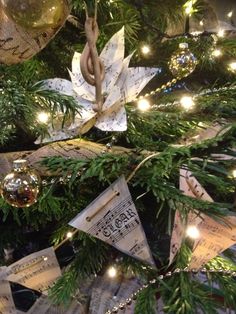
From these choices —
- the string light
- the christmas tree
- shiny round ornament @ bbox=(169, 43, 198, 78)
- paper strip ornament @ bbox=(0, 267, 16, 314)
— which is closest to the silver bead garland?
the christmas tree

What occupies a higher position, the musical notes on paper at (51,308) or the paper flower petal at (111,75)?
the paper flower petal at (111,75)

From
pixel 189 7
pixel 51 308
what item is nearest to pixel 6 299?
pixel 51 308

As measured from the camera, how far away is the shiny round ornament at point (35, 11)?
1.44 feet

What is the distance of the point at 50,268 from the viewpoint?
1.69 ft

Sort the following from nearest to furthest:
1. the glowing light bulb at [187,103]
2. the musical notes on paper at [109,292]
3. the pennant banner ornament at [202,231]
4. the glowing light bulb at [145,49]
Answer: the pennant banner ornament at [202,231] < the musical notes on paper at [109,292] < the glowing light bulb at [187,103] < the glowing light bulb at [145,49]

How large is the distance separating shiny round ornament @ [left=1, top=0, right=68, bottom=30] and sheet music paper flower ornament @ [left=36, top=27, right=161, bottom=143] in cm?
11

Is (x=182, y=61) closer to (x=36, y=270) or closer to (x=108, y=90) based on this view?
(x=108, y=90)

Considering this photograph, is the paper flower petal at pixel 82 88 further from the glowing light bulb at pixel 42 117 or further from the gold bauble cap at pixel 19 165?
the gold bauble cap at pixel 19 165

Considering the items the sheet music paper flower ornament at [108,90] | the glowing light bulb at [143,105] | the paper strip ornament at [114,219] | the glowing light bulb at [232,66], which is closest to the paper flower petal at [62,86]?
the sheet music paper flower ornament at [108,90]

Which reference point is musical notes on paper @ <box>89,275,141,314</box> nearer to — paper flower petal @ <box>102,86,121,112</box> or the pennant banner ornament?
the pennant banner ornament

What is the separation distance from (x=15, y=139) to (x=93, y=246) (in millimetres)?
204

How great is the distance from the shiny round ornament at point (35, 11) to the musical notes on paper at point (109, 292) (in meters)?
0.32

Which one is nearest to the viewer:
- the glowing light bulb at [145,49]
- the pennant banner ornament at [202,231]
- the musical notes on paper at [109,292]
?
the pennant banner ornament at [202,231]

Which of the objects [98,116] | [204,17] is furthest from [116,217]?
[204,17]
